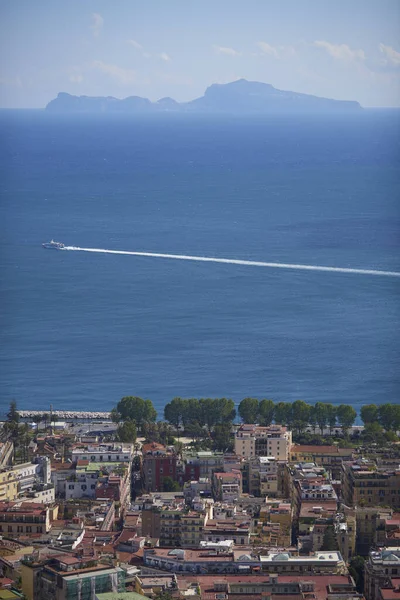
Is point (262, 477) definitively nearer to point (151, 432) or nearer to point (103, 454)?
point (103, 454)

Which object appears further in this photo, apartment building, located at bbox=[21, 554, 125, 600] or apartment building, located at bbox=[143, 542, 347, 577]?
apartment building, located at bbox=[143, 542, 347, 577]

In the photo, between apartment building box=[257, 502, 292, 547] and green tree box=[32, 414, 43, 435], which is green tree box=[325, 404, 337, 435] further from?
apartment building box=[257, 502, 292, 547]

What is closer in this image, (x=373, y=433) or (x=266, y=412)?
(x=373, y=433)

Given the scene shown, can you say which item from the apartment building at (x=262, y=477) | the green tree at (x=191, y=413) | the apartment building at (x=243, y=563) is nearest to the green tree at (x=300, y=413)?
the green tree at (x=191, y=413)

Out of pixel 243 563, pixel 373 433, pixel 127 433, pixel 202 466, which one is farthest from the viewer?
pixel 373 433

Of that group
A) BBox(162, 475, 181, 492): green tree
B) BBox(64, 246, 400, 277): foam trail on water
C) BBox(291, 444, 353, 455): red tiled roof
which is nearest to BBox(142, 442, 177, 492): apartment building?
BBox(162, 475, 181, 492): green tree

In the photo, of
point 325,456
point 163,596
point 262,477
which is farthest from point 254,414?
point 163,596

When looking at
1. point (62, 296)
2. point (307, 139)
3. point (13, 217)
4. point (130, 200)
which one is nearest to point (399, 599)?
point (62, 296)
